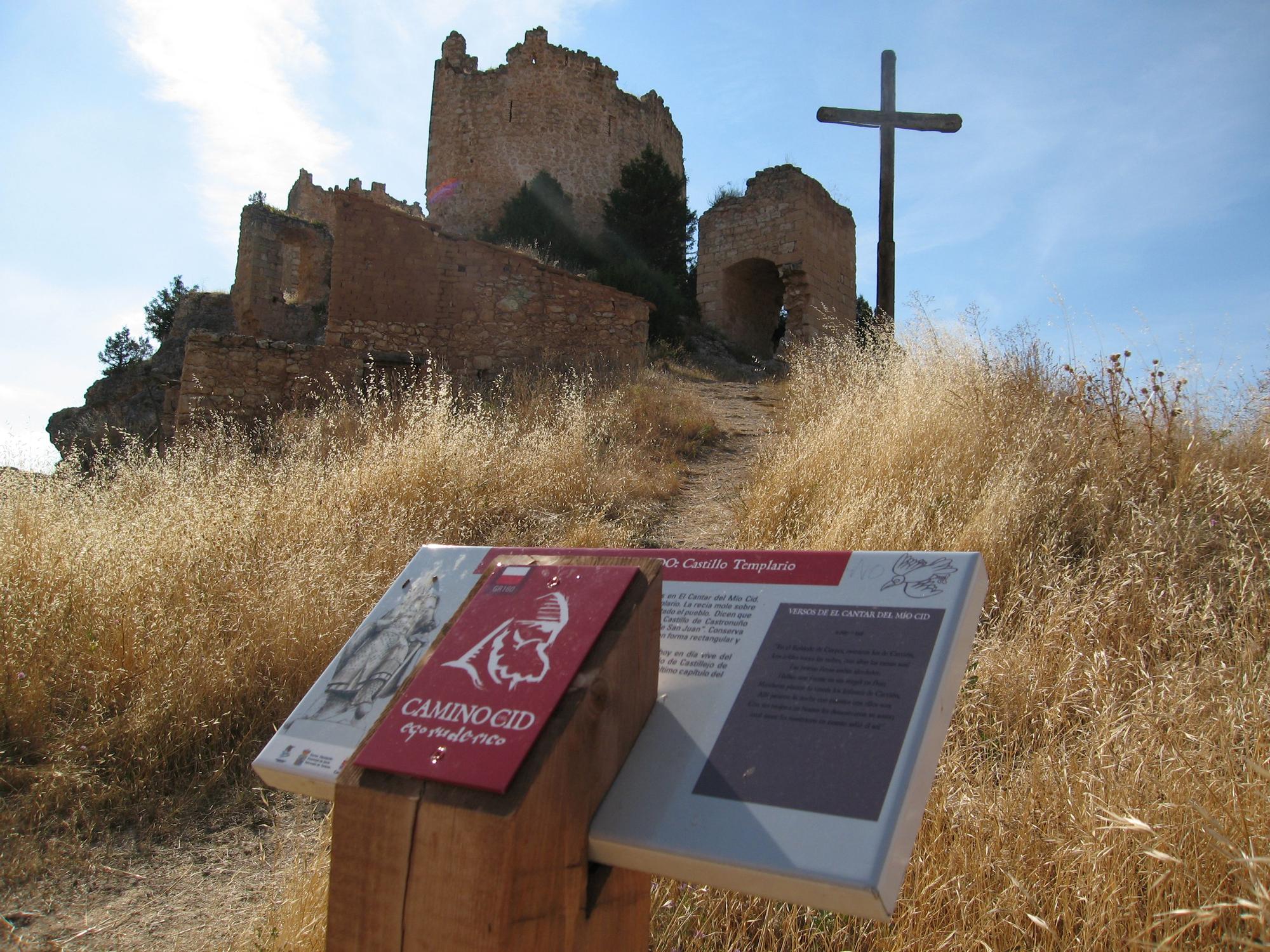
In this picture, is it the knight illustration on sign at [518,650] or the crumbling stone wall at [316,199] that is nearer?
the knight illustration on sign at [518,650]

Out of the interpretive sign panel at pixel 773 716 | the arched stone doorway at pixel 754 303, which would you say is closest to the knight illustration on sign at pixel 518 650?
the interpretive sign panel at pixel 773 716

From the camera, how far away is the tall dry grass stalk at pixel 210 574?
9.71 feet

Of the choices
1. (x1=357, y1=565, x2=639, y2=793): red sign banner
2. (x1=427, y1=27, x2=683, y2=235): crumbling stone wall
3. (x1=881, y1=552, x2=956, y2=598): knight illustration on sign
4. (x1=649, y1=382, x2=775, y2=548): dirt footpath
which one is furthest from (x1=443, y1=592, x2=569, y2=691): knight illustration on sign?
(x1=427, y1=27, x2=683, y2=235): crumbling stone wall

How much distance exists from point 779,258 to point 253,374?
8.28 metres

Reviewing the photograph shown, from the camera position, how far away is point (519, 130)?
58.6ft

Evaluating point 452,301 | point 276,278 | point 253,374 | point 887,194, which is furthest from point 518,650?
point 276,278

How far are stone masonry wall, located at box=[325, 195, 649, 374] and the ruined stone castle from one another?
0.05ft

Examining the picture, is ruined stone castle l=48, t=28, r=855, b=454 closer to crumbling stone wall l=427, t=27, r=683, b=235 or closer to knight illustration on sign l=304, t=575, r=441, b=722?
crumbling stone wall l=427, t=27, r=683, b=235

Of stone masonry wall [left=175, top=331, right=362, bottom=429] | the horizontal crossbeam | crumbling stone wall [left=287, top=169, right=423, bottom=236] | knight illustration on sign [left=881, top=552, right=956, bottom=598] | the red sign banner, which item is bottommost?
the red sign banner

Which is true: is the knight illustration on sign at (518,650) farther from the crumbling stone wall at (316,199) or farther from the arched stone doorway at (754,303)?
the crumbling stone wall at (316,199)

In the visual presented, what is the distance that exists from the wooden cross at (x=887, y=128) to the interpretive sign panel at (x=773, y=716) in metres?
9.21

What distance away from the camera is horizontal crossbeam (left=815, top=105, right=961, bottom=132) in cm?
1018

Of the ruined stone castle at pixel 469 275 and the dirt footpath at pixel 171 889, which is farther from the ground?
the ruined stone castle at pixel 469 275

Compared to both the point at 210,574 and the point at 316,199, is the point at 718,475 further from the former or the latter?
the point at 316,199
